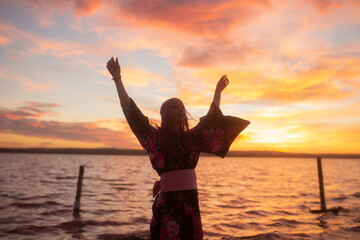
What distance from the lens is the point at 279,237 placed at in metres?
10.3

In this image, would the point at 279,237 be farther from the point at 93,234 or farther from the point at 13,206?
the point at 13,206

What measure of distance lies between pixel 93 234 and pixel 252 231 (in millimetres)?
6547

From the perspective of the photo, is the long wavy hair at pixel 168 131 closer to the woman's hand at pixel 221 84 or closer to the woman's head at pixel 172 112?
the woman's head at pixel 172 112

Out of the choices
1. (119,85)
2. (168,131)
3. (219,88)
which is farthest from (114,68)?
(219,88)

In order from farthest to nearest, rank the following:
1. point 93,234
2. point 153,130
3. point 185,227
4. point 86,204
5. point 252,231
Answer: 1. point 86,204
2. point 252,231
3. point 93,234
4. point 153,130
5. point 185,227

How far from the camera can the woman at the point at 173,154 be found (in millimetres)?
2832

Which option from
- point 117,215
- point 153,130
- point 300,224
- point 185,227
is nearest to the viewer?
point 185,227

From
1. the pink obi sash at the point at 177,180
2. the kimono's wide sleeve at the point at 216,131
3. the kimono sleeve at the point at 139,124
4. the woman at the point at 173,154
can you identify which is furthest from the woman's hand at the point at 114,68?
the pink obi sash at the point at 177,180

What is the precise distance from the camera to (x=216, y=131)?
3375 mm

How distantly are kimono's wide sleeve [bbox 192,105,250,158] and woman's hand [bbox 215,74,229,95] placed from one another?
0.88 ft

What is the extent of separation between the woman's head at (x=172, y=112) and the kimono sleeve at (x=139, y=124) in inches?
7.7

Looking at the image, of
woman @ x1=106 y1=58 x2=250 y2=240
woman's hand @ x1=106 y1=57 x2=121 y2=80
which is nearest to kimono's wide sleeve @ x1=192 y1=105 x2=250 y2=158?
woman @ x1=106 y1=58 x2=250 y2=240

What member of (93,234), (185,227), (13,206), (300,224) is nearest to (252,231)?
(300,224)

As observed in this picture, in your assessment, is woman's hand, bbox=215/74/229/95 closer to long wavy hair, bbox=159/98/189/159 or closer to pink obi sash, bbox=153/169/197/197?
long wavy hair, bbox=159/98/189/159
